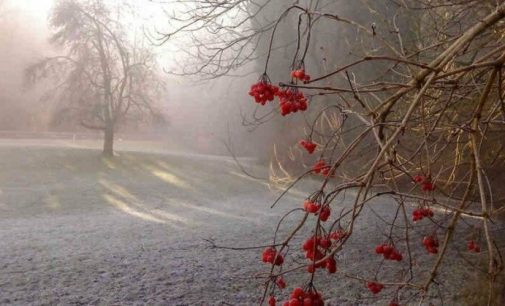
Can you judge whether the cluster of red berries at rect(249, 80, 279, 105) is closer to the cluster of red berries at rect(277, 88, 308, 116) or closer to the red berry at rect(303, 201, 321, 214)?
the cluster of red berries at rect(277, 88, 308, 116)

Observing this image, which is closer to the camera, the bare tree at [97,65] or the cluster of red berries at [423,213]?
the cluster of red berries at [423,213]

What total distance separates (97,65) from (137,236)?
1146cm

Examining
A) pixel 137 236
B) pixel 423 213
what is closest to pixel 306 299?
pixel 423 213

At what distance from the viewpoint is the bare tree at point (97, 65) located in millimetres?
17719

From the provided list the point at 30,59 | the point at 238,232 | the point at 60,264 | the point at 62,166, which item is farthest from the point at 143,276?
the point at 30,59

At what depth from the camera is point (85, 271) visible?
598 centimetres

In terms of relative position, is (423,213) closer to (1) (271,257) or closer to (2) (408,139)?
(1) (271,257)

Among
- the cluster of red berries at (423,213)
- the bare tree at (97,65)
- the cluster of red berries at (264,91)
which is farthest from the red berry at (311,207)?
the bare tree at (97,65)

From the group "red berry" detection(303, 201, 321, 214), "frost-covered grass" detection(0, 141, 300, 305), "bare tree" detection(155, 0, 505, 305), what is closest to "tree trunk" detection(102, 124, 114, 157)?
"frost-covered grass" detection(0, 141, 300, 305)

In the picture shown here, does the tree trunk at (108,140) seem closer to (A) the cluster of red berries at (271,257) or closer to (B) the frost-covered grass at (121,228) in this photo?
(B) the frost-covered grass at (121,228)

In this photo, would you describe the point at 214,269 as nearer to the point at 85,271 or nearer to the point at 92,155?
the point at 85,271

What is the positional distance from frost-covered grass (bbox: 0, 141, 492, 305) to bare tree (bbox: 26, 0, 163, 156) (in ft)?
6.65

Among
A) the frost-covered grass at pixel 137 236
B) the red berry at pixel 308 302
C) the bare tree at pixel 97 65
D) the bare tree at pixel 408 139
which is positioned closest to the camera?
the red berry at pixel 308 302

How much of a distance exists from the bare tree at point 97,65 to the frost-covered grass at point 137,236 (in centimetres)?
203
